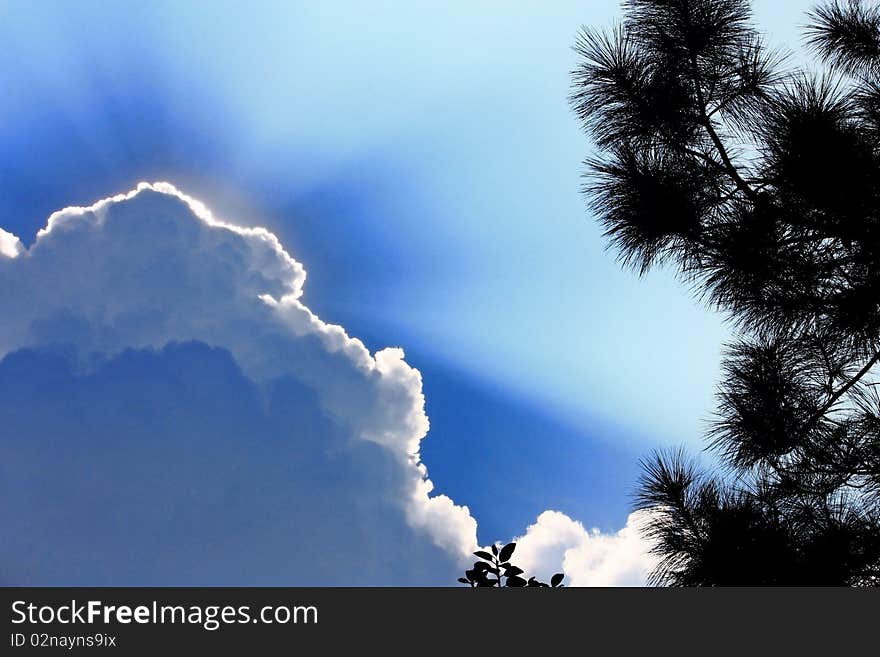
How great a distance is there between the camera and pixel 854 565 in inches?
111

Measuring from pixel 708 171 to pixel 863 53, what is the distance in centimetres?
183

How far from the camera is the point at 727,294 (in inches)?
130

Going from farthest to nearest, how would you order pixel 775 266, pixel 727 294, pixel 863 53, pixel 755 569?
pixel 863 53
pixel 727 294
pixel 775 266
pixel 755 569

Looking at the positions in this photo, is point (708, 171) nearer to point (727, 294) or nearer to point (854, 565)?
point (727, 294)

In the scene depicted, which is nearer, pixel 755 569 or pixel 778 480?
pixel 755 569

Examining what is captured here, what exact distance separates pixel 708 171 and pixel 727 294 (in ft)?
2.41

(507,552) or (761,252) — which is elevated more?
(761,252)

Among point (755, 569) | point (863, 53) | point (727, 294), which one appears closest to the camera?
point (755, 569)
